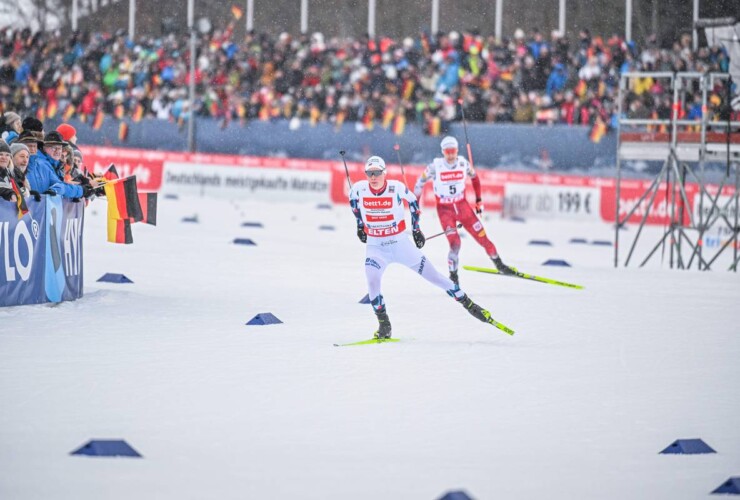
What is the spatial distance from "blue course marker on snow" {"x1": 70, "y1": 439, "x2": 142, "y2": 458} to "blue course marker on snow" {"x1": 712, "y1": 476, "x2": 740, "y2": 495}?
317 centimetres

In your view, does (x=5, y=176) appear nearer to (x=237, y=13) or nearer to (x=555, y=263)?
(x=555, y=263)

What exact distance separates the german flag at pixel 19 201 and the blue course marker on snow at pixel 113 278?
9.92 feet

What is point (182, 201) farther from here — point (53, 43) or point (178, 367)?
point (178, 367)

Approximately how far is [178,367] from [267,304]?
13.1 ft

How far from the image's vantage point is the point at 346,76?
103 feet

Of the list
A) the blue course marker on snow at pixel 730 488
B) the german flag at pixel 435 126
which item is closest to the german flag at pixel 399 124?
the german flag at pixel 435 126

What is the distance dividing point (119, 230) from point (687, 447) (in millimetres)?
7633

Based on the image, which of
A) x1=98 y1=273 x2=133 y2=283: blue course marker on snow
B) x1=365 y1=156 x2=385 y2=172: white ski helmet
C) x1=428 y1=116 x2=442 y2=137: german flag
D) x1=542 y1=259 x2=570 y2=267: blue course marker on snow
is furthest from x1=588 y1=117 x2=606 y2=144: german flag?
x1=365 y1=156 x2=385 y2=172: white ski helmet

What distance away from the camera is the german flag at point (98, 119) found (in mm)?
34594

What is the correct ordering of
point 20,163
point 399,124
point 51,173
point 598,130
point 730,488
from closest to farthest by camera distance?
point 730,488 < point 20,163 < point 51,173 < point 598,130 < point 399,124

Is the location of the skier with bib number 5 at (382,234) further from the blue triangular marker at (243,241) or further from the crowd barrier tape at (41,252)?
the blue triangular marker at (243,241)

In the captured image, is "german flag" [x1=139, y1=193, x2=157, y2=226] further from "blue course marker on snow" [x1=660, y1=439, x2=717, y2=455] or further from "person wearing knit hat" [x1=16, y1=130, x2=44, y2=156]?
"blue course marker on snow" [x1=660, y1=439, x2=717, y2=455]

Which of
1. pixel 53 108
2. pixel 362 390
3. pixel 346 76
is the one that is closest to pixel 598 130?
pixel 346 76

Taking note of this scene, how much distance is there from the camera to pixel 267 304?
537 inches
